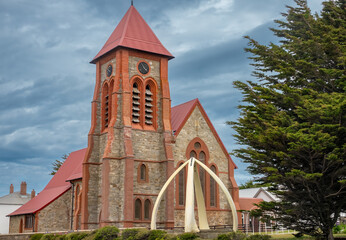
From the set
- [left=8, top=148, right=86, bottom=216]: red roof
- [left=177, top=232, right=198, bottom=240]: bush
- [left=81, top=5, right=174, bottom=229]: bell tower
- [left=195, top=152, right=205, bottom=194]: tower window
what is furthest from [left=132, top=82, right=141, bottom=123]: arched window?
[left=177, top=232, right=198, bottom=240]: bush

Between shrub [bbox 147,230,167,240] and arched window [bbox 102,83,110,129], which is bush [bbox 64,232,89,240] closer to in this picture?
shrub [bbox 147,230,167,240]

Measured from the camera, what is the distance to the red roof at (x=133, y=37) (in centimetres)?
3866

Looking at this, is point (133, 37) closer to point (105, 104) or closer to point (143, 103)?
point (143, 103)

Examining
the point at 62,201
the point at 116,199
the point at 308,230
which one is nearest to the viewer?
the point at 308,230

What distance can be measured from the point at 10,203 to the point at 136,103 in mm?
35653

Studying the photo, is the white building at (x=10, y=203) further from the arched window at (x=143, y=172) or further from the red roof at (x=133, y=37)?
the red roof at (x=133, y=37)

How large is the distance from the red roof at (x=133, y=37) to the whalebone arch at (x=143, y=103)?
2.86m

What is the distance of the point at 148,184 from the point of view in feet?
121

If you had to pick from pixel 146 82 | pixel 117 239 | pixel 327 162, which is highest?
pixel 146 82

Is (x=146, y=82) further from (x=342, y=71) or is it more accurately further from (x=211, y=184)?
(x=342, y=71)

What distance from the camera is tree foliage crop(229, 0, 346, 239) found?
73.5 feet

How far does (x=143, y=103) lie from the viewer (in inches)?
1519

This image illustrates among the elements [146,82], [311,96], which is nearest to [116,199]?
[146,82]

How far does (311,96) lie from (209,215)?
1791cm
